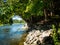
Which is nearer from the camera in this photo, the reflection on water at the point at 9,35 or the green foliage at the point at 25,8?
the green foliage at the point at 25,8

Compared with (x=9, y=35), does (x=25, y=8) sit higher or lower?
higher

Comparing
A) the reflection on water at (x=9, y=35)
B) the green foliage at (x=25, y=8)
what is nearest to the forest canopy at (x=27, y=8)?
the green foliage at (x=25, y=8)

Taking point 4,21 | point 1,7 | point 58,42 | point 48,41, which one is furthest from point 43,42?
point 1,7

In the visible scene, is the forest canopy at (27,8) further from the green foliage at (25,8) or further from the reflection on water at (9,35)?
the reflection on water at (9,35)

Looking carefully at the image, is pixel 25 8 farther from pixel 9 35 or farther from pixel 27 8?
pixel 9 35

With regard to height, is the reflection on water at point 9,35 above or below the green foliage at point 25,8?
below

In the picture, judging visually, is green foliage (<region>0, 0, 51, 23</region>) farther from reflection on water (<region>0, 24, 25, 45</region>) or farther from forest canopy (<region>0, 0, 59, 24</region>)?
reflection on water (<region>0, 24, 25, 45</region>)

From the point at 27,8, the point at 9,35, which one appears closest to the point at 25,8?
the point at 27,8

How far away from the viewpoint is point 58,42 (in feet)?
92.7

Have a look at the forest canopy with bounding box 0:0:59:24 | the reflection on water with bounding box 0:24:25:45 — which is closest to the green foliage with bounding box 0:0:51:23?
the forest canopy with bounding box 0:0:59:24

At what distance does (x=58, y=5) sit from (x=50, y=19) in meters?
5.69

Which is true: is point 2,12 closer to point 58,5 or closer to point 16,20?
point 58,5

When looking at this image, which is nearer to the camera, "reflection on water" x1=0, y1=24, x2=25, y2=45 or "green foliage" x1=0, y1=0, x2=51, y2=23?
"green foliage" x1=0, y1=0, x2=51, y2=23

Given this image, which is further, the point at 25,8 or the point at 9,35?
the point at 9,35
